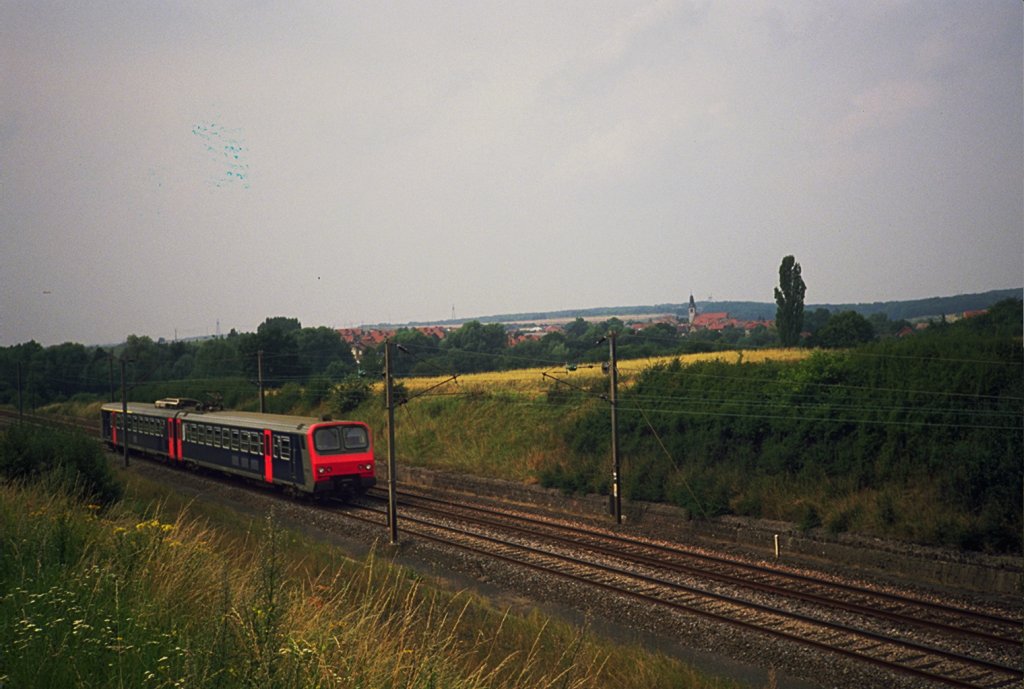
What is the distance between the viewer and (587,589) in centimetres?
1723

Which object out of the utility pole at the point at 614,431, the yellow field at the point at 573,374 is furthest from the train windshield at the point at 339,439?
the utility pole at the point at 614,431

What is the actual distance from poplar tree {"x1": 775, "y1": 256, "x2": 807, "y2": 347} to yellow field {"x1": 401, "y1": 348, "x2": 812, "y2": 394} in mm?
19631

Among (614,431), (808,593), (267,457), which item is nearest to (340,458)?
(267,457)

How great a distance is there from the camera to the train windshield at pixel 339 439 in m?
26.4

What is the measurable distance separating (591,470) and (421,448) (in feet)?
43.4

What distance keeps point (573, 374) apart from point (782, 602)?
2707cm

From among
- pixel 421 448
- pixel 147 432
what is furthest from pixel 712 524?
pixel 147 432

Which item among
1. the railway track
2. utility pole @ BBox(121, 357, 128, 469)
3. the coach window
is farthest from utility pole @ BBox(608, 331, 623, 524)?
utility pole @ BBox(121, 357, 128, 469)

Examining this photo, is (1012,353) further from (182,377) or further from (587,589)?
(182,377)

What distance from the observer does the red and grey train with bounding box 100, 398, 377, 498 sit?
26.5m

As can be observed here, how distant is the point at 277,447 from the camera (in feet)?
92.4

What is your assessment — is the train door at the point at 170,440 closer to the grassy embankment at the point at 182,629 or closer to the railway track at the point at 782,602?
the railway track at the point at 782,602

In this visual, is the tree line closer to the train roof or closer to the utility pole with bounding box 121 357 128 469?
the train roof

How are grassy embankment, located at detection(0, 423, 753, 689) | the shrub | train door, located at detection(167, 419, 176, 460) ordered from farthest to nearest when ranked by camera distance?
train door, located at detection(167, 419, 176, 460), the shrub, grassy embankment, located at detection(0, 423, 753, 689)
